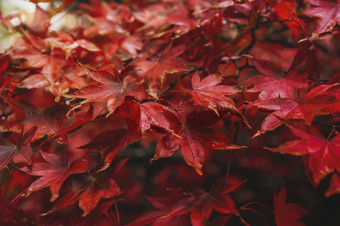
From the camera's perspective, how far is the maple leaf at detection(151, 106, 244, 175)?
60cm

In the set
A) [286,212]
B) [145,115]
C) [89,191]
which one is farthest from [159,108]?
[286,212]

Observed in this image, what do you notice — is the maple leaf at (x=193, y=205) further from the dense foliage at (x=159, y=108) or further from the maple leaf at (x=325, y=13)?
the maple leaf at (x=325, y=13)

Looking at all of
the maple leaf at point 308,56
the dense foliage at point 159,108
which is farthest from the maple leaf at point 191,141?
the maple leaf at point 308,56

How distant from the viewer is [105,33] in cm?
105

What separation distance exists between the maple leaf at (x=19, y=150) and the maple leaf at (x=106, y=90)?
5.9 inches

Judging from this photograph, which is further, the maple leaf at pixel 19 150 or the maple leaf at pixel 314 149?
the maple leaf at pixel 19 150

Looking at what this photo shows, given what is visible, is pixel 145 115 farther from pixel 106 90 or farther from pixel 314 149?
pixel 314 149

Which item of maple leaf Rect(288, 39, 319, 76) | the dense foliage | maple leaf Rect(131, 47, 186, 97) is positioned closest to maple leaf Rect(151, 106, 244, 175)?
the dense foliage

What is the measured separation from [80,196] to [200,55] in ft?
1.80

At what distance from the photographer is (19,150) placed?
26.2 inches

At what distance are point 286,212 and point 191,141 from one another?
0.27 metres

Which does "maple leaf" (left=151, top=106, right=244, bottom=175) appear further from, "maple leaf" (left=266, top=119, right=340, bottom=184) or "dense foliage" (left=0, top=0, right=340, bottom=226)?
"maple leaf" (left=266, top=119, right=340, bottom=184)

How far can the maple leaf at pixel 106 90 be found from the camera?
0.60m

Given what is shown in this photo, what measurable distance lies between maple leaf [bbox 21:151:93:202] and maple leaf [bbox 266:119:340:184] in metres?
0.45
